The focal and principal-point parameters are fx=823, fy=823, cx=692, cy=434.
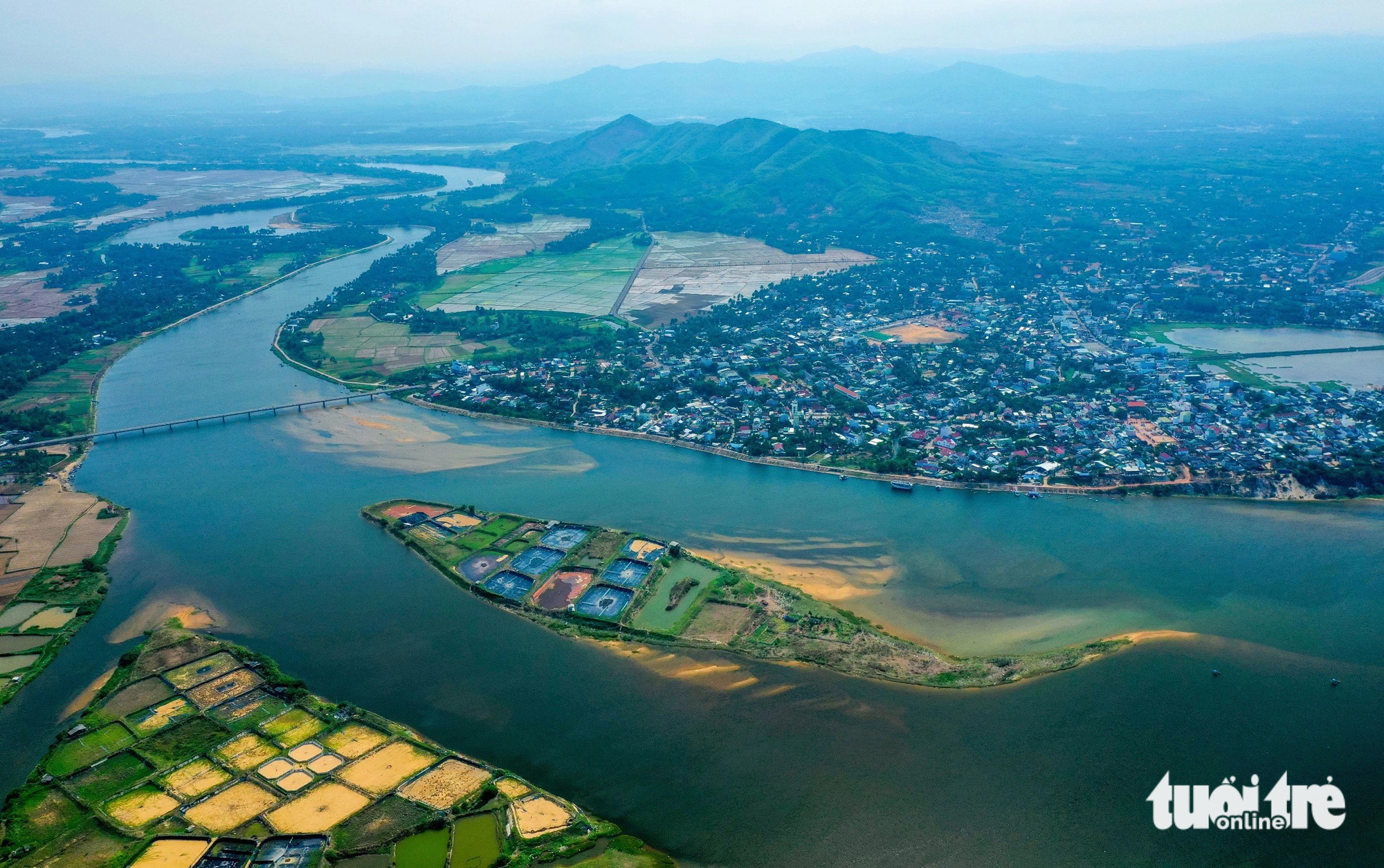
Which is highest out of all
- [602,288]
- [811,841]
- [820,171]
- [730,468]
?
[820,171]

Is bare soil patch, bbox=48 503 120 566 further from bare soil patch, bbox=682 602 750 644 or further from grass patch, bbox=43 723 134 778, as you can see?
bare soil patch, bbox=682 602 750 644

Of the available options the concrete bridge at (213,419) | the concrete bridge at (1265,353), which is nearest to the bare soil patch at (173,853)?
the concrete bridge at (213,419)

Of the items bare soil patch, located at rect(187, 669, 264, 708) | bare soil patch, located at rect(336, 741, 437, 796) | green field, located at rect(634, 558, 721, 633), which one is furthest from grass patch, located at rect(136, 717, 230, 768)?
green field, located at rect(634, 558, 721, 633)

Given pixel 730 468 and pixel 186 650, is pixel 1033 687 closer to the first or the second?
pixel 730 468

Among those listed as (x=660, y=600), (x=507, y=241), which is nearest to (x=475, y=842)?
(x=660, y=600)

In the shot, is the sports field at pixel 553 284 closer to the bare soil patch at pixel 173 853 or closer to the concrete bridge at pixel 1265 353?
the concrete bridge at pixel 1265 353

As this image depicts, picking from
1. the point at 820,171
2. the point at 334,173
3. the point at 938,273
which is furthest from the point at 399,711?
the point at 334,173

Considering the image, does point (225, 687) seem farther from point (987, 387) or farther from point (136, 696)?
point (987, 387)
